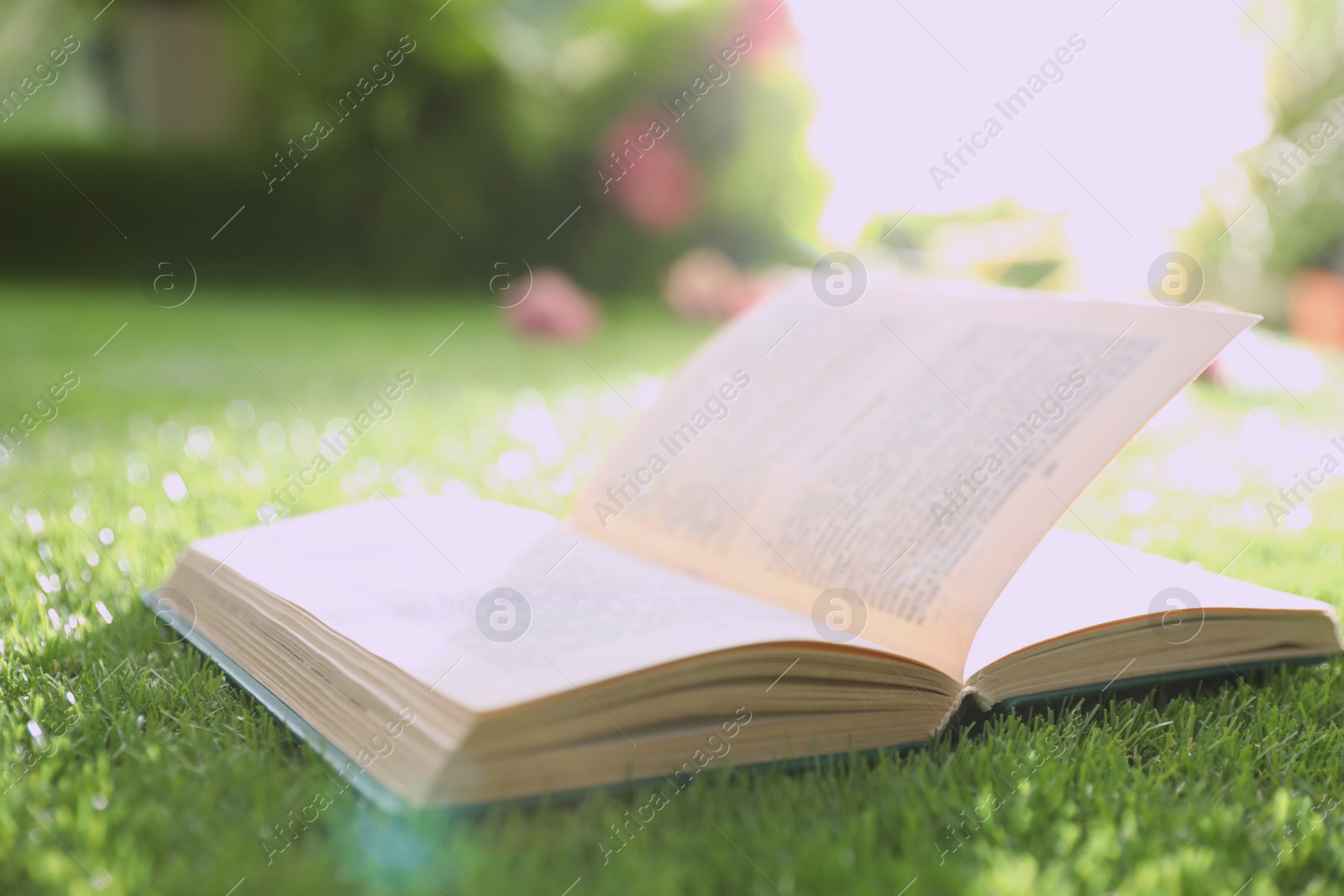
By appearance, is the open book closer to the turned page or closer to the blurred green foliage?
the turned page

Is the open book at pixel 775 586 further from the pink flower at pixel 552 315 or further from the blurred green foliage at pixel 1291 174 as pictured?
the blurred green foliage at pixel 1291 174

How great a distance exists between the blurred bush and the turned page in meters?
5.19

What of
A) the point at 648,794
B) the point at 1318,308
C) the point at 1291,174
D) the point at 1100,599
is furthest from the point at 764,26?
the point at 648,794

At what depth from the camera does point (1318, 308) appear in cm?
694

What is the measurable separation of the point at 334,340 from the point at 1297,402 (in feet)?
10.1

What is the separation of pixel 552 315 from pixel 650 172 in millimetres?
2713

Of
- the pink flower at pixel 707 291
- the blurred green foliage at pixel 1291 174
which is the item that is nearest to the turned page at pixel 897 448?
the pink flower at pixel 707 291

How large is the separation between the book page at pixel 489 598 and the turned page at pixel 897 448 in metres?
0.08

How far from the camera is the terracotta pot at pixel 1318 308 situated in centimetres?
675

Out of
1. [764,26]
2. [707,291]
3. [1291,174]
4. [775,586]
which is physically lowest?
[775,586]

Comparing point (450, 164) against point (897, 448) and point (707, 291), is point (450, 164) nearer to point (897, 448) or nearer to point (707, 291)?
point (707, 291)

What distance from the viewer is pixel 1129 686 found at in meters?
0.80

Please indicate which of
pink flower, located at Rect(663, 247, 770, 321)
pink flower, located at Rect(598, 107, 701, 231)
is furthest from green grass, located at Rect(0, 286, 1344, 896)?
pink flower, located at Rect(598, 107, 701, 231)

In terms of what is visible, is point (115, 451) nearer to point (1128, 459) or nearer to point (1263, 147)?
point (1128, 459)
